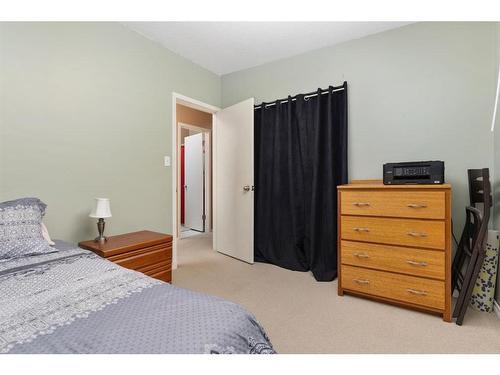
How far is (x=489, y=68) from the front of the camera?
202 cm

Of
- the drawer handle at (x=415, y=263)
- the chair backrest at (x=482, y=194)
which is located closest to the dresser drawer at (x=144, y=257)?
the drawer handle at (x=415, y=263)

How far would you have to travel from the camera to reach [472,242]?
1.82m

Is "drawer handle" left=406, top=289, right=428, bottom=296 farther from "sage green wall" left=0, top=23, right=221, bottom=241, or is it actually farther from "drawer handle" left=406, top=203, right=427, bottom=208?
"sage green wall" left=0, top=23, right=221, bottom=241

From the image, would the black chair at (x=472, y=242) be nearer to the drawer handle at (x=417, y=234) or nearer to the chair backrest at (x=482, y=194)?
the chair backrest at (x=482, y=194)

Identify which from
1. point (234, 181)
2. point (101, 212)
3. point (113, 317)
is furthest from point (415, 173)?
point (101, 212)

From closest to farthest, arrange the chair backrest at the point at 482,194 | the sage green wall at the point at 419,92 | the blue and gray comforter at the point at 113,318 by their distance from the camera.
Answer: the blue and gray comforter at the point at 113,318, the chair backrest at the point at 482,194, the sage green wall at the point at 419,92

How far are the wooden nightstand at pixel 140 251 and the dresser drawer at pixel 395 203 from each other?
1.57 meters

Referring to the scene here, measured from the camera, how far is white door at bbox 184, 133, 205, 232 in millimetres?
4977

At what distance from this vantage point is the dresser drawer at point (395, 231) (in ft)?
5.82

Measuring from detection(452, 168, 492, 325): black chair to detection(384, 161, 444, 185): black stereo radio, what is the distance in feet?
0.80

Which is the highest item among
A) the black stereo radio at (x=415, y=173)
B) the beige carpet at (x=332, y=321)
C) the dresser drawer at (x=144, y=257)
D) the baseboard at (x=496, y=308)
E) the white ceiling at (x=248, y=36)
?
the white ceiling at (x=248, y=36)

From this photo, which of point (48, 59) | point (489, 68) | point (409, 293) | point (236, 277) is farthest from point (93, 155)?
point (489, 68)
